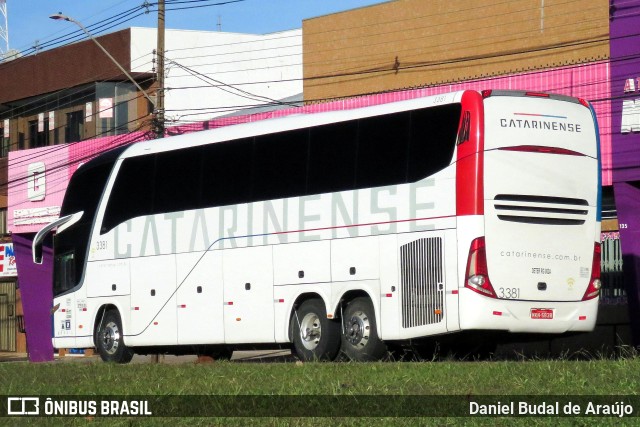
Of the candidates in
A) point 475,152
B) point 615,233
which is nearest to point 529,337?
point 475,152

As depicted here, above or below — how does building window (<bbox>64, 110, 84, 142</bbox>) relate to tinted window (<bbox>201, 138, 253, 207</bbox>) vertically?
above

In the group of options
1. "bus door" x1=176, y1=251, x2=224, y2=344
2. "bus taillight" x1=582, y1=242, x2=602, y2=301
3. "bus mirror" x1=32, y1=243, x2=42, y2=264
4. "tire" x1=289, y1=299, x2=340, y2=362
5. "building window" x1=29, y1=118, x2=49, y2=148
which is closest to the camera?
"bus taillight" x1=582, y1=242, x2=602, y2=301

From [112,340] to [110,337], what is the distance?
0.10 m

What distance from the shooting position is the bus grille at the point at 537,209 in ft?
57.3

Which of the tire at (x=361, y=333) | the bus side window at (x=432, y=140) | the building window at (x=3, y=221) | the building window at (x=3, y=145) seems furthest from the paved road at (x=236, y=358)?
the building window at (x=3, y=145)

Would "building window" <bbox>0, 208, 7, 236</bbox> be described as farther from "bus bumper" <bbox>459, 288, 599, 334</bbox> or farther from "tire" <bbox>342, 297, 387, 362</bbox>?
"bus bumper" <bbox>459, 288, 599, 334</bbox>

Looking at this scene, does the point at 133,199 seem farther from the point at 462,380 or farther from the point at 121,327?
the point at 462,380

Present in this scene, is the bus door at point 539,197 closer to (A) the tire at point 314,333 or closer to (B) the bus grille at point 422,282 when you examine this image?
(B) the bus grille at point 422,282

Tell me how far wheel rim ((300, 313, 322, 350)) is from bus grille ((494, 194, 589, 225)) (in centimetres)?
397

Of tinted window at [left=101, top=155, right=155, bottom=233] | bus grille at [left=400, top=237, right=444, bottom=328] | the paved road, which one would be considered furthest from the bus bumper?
the paved road

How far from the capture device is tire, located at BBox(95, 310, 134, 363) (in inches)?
957

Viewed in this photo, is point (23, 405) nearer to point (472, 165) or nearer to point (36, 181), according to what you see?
point (472, 165)

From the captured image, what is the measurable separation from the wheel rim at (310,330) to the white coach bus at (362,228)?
3 centimetres

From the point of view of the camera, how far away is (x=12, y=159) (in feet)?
153
